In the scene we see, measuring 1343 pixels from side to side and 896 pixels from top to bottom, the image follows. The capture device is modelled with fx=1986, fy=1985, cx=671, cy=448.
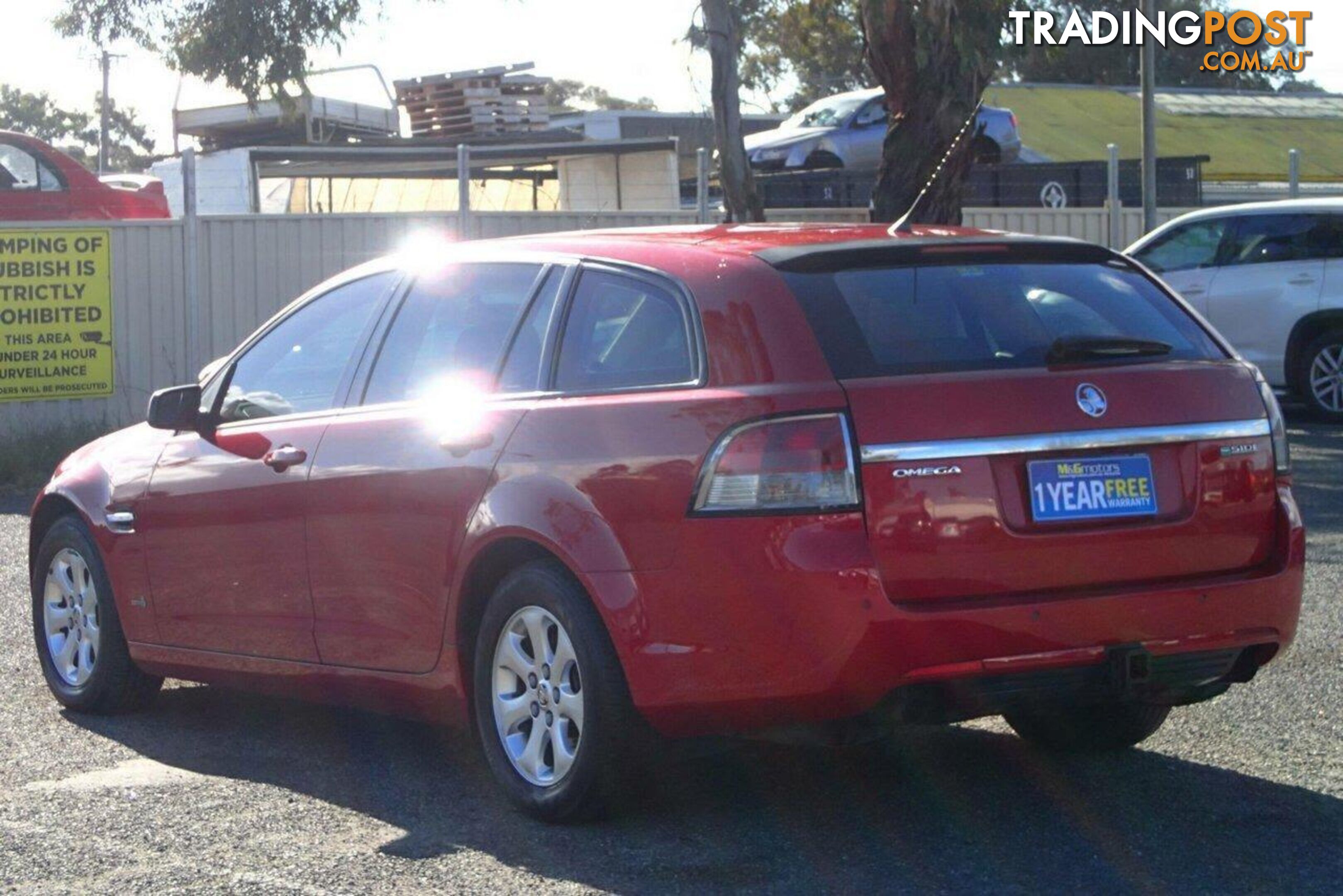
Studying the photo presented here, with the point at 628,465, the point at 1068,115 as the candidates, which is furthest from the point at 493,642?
the point at 1068,115

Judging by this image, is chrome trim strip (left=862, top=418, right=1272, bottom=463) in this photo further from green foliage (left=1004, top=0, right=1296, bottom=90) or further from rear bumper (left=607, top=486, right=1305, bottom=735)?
green foliage (left=1004, top=0, right=1296, bottom=90)

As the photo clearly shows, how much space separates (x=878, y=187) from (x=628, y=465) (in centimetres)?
1163

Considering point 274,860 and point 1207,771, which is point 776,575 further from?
point 1207,771

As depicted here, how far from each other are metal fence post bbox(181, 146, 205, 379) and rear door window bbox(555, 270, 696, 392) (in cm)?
1152

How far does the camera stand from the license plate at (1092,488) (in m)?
4.79

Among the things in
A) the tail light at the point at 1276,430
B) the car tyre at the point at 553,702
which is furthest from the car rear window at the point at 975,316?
the car tyre at the point at 553,702

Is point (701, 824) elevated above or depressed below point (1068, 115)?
below

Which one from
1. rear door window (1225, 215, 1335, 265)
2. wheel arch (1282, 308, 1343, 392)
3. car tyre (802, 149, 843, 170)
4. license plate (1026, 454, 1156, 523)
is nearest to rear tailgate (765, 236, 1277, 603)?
license plate (1026, 454, 1156, 523)

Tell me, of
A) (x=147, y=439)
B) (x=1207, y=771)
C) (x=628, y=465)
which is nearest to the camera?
(x=628, y=465)

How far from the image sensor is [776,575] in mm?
4605

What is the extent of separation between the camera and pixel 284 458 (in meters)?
6.09

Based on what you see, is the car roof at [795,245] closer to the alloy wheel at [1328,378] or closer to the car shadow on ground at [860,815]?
the car shadow on ground at [860,815]

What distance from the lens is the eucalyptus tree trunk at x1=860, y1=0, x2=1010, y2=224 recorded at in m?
15.6

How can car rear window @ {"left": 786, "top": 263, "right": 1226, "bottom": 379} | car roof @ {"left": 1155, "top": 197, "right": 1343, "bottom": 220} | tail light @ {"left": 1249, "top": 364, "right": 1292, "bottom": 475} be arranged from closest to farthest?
car rear window @ {"left": 786, "top": 263, "right": 1226, "bottom": 379} < tail light @ {"left": 1249, "top": 364, "right": 1292, "bottom": 475} < car roof @ {"left": 1155, "top": 197, "right": 1343, "bottom": 220}
